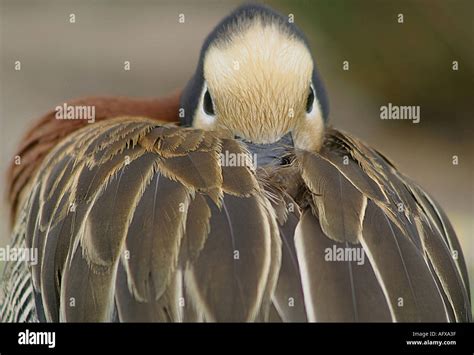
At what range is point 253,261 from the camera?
1.42 meters

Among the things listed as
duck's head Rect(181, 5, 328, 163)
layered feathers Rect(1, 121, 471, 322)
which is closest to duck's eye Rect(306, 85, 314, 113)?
duck's head Rect(181, 5, 328, 163)

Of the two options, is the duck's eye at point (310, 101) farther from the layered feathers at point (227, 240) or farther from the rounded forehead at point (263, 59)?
the layered feathers at point (227, 240)

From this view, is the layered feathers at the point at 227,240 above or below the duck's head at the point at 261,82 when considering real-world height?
below

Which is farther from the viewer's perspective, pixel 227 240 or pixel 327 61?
pixel 327 61

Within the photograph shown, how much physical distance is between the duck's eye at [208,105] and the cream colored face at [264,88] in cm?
3

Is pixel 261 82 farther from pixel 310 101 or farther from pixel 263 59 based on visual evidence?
pixel 310 101

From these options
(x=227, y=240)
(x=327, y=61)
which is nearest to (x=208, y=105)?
(x=227, y=240)

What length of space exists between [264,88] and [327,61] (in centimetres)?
106

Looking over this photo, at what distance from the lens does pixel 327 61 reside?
271 cm

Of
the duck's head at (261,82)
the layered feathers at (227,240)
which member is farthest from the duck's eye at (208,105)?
the layered feathers at (227,240)

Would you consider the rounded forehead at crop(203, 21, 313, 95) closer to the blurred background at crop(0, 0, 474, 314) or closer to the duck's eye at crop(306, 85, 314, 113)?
the duck's eye at crop(306, 85, 314, 113)

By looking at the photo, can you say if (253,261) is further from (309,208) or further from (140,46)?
(140,46)

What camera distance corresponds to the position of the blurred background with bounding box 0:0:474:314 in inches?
99.1

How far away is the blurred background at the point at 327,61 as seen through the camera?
2518 mm
